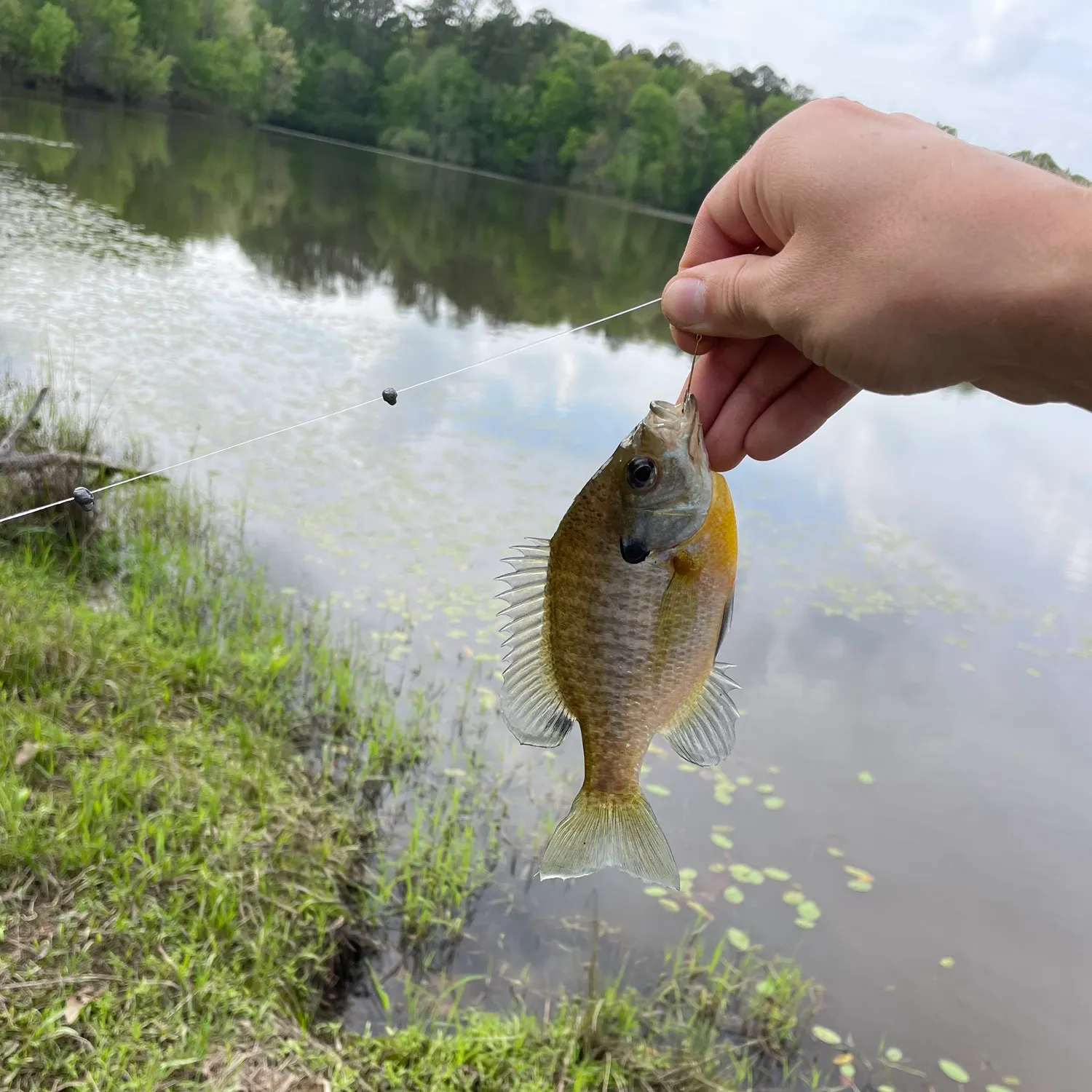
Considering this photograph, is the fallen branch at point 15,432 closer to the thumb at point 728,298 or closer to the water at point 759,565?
the water at point 759,565

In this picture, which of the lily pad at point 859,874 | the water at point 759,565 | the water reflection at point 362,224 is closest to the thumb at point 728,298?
the water at point 759,565

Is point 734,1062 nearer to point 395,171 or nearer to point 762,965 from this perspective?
point 762,965

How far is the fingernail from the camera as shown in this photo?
1.69 m

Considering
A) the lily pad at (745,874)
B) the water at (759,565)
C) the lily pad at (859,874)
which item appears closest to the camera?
the water at (759,565)

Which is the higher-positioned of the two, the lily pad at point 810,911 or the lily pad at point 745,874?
the lily pad at point 745,874

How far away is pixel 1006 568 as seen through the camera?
32.3 feet

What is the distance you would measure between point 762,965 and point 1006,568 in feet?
23.6

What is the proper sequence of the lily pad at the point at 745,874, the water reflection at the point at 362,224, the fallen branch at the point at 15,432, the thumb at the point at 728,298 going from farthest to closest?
the water reflection at the point at 362,224, the fallen branch at the point at 15,432, the lily pad at the point at 745,874, the thumb at the point at 728,298

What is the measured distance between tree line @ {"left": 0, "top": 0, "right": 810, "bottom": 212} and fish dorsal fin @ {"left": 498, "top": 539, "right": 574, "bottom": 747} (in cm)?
3225

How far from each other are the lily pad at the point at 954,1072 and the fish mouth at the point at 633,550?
3925 millimetres

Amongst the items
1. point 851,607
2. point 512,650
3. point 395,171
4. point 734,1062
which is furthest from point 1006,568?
point 395,171

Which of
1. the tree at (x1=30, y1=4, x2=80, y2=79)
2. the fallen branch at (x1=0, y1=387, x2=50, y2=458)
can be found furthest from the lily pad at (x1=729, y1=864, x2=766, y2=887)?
the tree at (x1=30, y1=4, x2=80, y2=79)

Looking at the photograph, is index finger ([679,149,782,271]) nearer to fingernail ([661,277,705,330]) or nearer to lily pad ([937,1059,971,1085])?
fingernail ([661,277,705,330])

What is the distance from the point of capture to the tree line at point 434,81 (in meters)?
37.6
